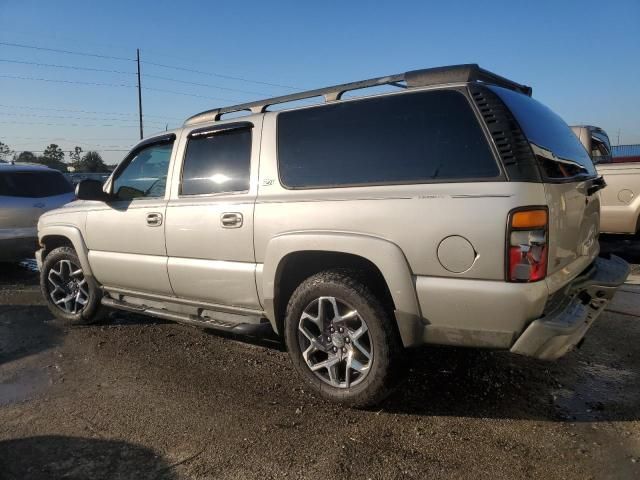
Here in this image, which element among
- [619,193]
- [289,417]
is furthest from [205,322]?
[619,193]

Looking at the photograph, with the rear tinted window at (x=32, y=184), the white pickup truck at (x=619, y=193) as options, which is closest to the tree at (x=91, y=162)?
the rear tinted window at (x=32, y=184)

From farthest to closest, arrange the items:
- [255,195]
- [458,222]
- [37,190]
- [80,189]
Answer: [37,190] < [80,189] < [255,195] < [458,222]

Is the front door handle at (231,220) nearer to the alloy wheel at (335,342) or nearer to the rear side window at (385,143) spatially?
the rear side window at (385,143)

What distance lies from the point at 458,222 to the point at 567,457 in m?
1.36

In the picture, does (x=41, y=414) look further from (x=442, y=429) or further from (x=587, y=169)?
(x=587, y=169)

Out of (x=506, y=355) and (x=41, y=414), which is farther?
(x=506, y=355)

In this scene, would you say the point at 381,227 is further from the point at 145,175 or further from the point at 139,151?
the point at 139,151

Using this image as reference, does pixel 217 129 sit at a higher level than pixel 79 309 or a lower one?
higher

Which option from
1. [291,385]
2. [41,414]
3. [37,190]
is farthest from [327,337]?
[37,190]

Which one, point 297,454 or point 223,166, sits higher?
point 223,166

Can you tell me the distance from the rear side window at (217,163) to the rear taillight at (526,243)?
6.17 feet

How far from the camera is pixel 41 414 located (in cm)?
334

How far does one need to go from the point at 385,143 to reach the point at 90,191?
289 cm

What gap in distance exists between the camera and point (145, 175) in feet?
15.1
